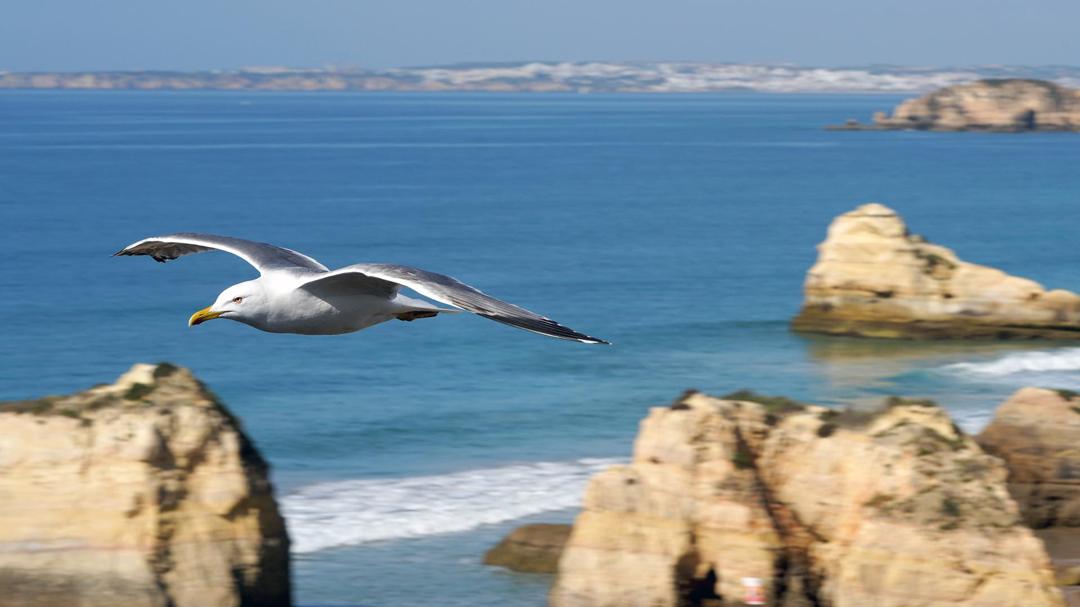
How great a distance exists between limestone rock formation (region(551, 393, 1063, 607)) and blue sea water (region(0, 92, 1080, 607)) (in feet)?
10.9

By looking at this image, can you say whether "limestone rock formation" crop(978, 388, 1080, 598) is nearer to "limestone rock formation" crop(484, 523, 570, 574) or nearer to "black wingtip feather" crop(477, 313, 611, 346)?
"limestone rock formation" crop(484, 523, 570, 574)

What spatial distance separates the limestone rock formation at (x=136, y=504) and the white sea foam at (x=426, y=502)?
7339mm

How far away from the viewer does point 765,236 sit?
99.8m

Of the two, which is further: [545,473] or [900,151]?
[900,151]

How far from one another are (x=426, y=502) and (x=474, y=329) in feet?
92.2

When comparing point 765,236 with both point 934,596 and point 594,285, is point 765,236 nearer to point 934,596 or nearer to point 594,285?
point 594,285

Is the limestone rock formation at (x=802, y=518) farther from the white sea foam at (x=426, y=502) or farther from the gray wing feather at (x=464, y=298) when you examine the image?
the gray wing feather at (x=464, y=298)

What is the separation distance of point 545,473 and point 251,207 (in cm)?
7927

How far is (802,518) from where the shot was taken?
23516 mm

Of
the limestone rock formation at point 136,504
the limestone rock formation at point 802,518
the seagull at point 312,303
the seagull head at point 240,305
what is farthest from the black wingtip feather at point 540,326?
the limestone rock formation at point 136,504

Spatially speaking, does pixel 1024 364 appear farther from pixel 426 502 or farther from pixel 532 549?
pixel 532 549

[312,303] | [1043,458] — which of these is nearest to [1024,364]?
[1043,458]

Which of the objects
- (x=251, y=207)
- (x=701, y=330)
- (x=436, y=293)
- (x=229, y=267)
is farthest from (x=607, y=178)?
(x=436, y=293)

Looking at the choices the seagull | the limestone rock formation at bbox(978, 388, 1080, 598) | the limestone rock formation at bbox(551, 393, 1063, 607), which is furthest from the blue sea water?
the seagull
